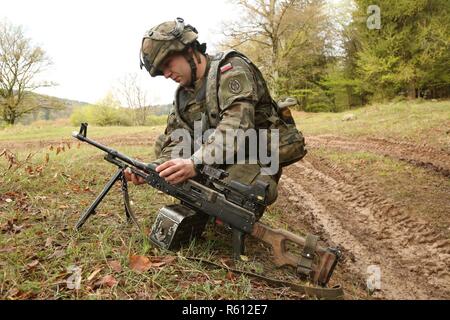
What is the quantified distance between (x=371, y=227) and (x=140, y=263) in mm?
3300

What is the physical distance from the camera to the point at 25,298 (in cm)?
243

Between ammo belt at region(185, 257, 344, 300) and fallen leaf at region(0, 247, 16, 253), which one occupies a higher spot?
fallen leaf at region(0, 247, 16, 253)

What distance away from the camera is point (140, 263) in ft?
9.48

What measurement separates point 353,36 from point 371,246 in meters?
22.7

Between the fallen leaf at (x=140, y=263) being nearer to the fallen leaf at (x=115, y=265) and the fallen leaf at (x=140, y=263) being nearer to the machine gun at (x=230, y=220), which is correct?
the fallen leaf at (x=115, y=265)

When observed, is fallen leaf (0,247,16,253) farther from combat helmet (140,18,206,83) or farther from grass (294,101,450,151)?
grass (294,101,450,151)

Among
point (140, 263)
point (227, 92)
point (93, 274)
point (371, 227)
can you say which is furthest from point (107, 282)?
point (371, 227)

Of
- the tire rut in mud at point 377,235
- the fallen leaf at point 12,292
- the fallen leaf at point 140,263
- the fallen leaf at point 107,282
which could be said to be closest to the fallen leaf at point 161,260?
the fallen leaf at point 140,263

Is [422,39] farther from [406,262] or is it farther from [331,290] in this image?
[331,290]

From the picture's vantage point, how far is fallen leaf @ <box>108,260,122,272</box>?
2.78 m

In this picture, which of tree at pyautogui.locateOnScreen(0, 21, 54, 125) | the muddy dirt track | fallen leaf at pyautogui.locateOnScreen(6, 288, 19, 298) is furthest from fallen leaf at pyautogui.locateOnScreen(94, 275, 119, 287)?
tree at pyautogui.locateOnScreen(0, 21, 54, 125)

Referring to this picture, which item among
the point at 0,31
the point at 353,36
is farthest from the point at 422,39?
the point at 0,31

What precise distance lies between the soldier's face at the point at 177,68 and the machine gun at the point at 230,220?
91 cm

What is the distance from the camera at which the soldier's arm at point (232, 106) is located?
124 inches
